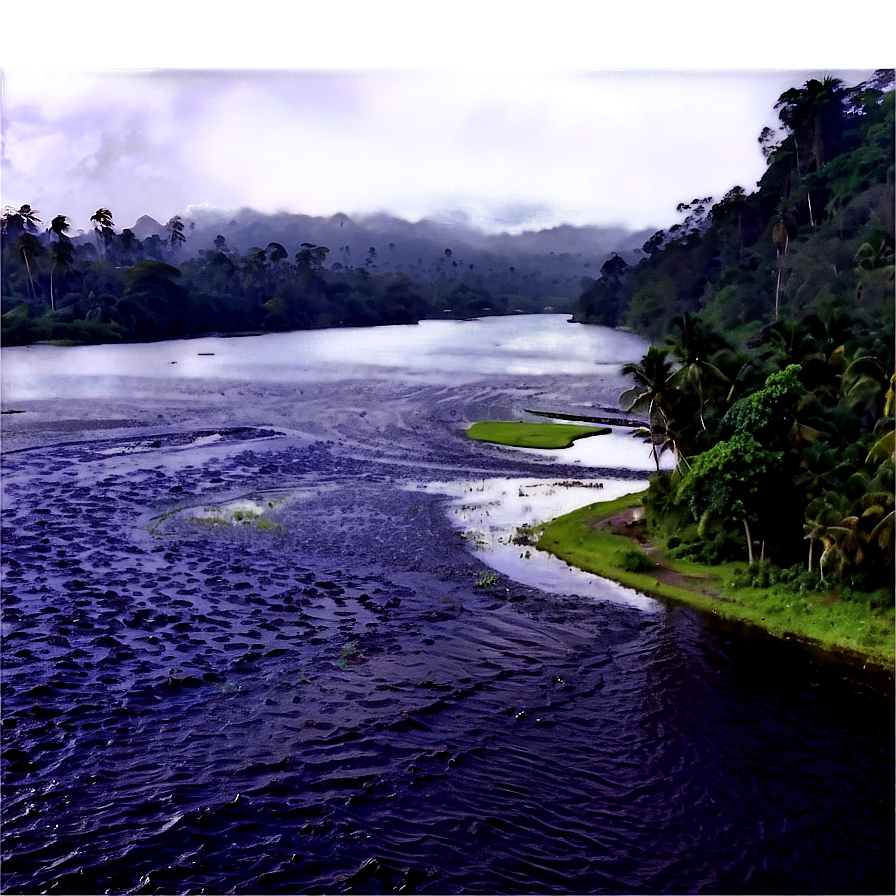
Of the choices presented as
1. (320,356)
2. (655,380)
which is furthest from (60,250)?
(655,380)

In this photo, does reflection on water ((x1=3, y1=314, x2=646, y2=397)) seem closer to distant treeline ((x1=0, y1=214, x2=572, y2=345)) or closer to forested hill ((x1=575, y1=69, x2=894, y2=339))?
distant treeline ((x1=0, y1=214, x2=572, y2=345))

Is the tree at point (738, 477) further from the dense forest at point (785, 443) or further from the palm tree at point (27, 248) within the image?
A: the palm tree at point (27, 248)

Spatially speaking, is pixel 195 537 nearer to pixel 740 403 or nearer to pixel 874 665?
pixel 740 403

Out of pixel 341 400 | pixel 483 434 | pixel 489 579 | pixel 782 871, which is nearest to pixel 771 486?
pixel 489 579

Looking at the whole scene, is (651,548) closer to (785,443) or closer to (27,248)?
(785,443)

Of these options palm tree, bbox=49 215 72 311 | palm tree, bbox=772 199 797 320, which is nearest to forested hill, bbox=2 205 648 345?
palm tree, bbox=49 215 72 311
